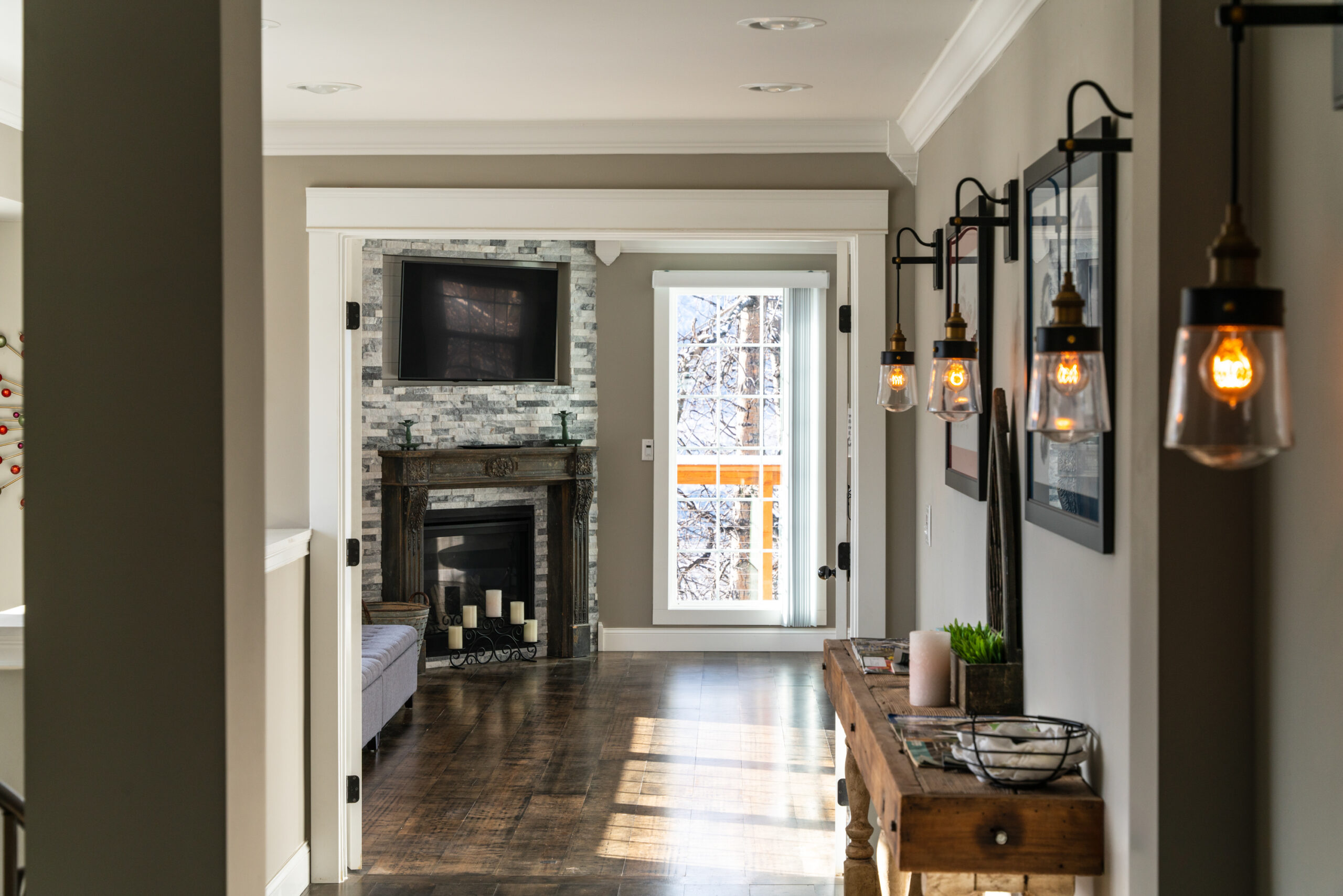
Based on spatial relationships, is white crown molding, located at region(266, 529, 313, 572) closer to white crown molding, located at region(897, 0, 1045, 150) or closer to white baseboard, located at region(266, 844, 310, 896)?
white baseboard, located at region(266, 844, 310, 896)

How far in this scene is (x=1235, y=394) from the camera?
3.20 feet

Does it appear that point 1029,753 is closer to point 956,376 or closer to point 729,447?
point 956,376

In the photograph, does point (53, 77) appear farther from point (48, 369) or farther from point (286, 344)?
point (286, 344)

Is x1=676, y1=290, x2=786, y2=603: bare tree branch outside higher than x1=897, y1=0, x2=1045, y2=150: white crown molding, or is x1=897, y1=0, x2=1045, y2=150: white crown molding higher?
x1=897, y1=0, x2=1045, y2=150: white crown molding

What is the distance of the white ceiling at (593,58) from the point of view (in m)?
2.56

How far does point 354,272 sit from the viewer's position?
386 cm

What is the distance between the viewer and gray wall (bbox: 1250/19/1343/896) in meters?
1.26

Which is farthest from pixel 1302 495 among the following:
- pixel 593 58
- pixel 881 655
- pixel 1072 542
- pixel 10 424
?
pixel 10 424

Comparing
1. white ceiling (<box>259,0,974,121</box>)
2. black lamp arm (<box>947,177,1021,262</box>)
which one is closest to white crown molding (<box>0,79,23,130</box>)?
white ceiling (<box>259,0,974,121</box>)

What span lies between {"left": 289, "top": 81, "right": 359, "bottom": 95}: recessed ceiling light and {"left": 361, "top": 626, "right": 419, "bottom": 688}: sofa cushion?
8.18 ft

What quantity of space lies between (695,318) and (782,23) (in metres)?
4.28

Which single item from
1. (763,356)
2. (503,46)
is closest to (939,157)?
(503,46)

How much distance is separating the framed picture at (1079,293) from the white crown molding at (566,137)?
4.95 ft

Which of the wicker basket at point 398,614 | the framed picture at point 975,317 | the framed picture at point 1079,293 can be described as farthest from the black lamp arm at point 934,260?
the wicker basket at point 398,614
